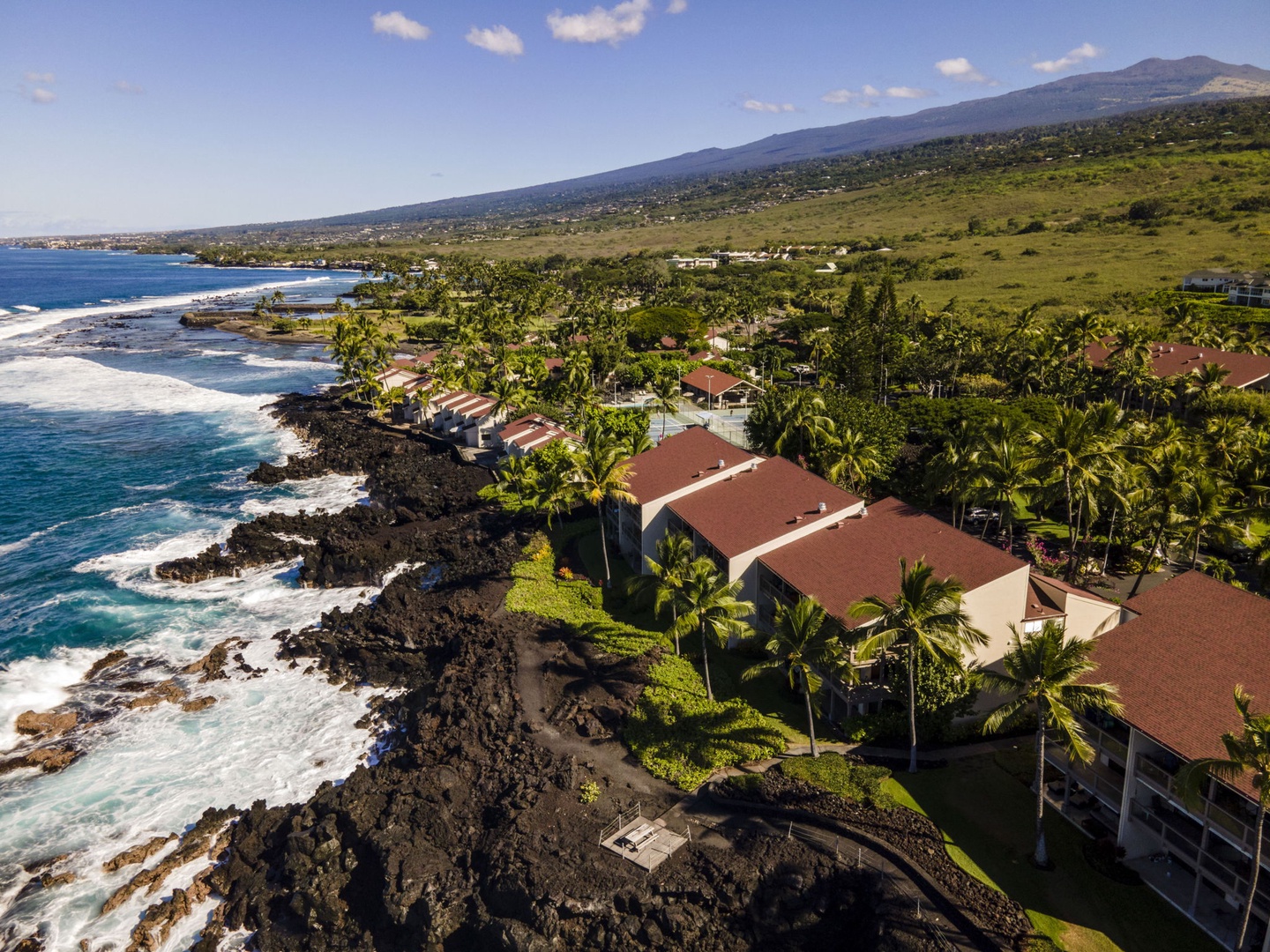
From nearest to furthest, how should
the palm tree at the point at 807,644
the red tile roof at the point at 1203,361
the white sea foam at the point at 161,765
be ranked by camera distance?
the palm tree at the point at 807,644 < the white sea foam at the point at 161,765 < the red tile roof at the point at 1203,361

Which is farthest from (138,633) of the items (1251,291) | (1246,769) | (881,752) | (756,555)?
(1251,291)

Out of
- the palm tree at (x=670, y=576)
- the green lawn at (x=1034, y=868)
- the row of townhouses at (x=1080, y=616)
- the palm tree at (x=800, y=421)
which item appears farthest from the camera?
the palm tree at (x=800, y=421)

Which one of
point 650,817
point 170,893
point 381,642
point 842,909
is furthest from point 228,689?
point 842,909

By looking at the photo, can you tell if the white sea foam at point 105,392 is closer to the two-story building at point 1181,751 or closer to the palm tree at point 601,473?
the palm tree at point 601,473

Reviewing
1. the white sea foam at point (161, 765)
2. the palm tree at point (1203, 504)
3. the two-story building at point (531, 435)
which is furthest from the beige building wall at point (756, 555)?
the two-story building at point (531, 435)

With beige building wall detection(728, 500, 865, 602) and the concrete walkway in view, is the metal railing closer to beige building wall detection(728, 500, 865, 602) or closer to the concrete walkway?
the concrete walkway

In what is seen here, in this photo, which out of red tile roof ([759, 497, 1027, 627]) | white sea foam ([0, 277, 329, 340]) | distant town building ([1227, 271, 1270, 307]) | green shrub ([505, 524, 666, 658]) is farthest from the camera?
white sea foam ([0, 277, 329, 340])

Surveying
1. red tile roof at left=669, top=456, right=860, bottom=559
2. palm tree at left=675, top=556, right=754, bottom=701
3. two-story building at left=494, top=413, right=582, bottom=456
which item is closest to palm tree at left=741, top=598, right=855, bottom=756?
palm tree at left=675, top=556, right=754, bottom=701
